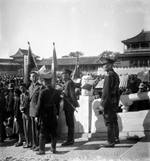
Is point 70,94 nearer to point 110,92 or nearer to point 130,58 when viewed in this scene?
point 110,92

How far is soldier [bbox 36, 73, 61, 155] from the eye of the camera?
5031mm

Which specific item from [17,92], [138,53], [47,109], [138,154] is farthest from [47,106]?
[138,53]

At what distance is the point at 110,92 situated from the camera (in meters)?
5.04

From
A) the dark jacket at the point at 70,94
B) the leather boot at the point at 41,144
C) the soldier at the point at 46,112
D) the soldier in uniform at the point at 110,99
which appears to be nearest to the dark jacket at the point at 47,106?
the soldier at the point at 46,112

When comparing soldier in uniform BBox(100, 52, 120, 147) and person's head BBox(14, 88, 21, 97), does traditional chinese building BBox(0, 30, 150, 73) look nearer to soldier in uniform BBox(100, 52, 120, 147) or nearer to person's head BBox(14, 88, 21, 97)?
person's head BBox(14, 88, 21, 97)

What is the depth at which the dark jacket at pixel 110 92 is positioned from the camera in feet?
16.4

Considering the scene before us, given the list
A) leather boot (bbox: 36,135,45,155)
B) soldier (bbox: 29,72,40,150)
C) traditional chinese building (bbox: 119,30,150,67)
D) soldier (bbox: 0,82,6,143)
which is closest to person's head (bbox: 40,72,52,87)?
soldier (bbox: 29,72,40,150)

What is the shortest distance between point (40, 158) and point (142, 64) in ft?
82.0

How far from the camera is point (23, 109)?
5816 millimetres

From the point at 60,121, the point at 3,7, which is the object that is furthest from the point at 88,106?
the point at 3,7

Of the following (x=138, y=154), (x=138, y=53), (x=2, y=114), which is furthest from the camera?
(x=138, y=53)

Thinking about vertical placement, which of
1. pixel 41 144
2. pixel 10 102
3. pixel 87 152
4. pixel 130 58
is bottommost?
pixel 87 152

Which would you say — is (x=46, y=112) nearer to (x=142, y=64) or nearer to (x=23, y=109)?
(x=23, y=109)

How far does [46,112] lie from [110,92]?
1.20m
